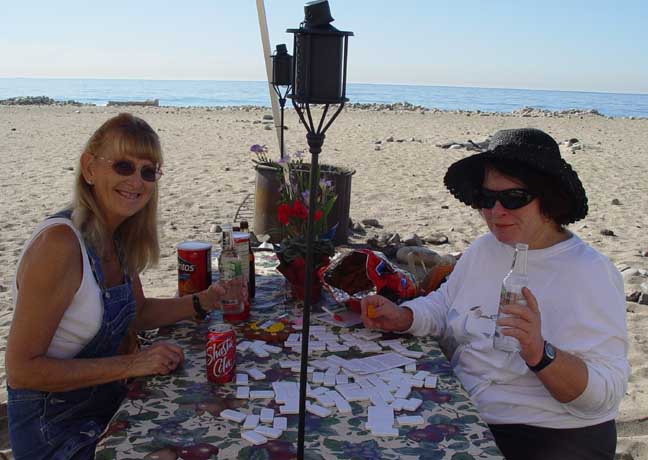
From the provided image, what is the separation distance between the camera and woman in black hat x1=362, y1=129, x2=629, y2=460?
6.63ft

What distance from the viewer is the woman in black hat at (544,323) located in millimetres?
2021

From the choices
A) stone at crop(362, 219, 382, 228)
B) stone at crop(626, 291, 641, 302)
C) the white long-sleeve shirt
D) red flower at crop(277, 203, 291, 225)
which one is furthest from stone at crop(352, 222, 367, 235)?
the white long-sleeve shirt

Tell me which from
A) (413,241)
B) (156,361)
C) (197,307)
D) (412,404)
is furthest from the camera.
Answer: (413,241)

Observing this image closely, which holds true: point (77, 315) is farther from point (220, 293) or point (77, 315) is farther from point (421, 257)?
point (421, 257)

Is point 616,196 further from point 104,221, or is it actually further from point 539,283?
point 104,221

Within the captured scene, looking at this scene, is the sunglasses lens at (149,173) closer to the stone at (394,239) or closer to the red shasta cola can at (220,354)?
the red shasta cola can at (220,354)

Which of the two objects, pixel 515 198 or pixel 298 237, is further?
pixel 298 237

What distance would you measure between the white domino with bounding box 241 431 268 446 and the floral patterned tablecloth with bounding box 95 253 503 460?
0.05ft

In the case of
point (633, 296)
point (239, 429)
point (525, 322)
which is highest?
point (525, 322)

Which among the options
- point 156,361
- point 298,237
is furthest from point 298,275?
point 156,361

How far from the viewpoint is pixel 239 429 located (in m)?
1.81

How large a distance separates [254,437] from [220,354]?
368 mm

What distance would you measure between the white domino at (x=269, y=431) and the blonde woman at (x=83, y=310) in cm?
48

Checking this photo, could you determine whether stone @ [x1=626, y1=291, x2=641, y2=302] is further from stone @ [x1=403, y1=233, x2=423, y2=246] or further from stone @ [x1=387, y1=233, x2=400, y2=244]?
stone @ [x1=387, y1=233, x2=400, y2=244]
